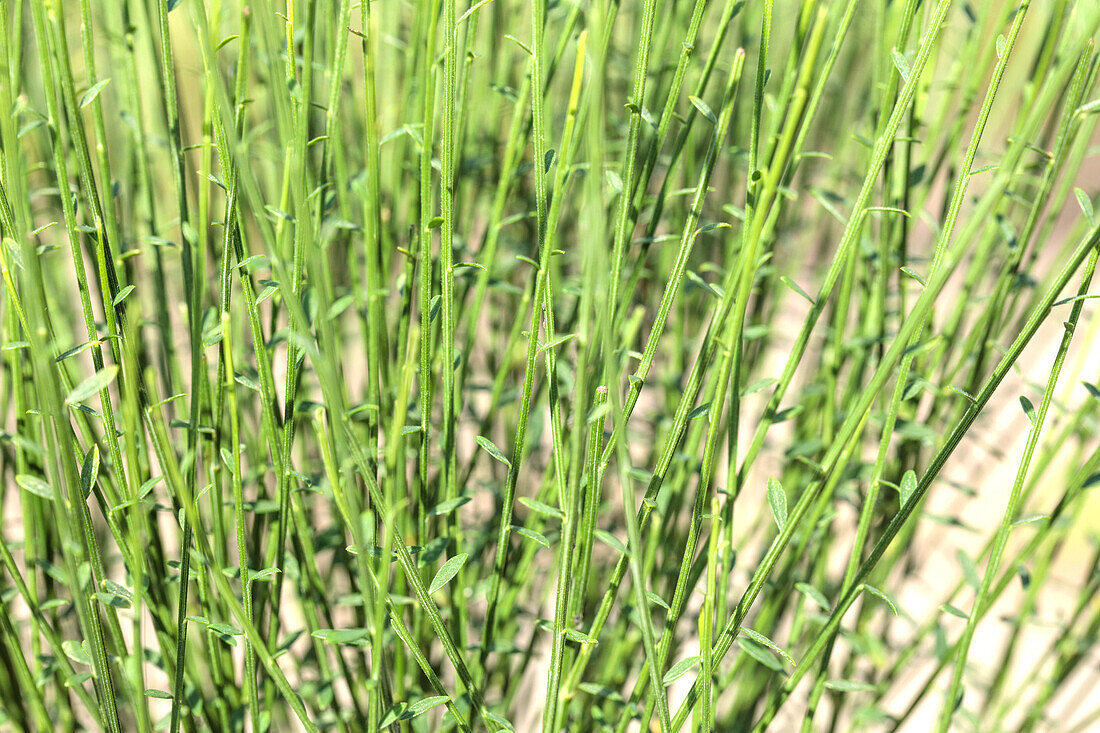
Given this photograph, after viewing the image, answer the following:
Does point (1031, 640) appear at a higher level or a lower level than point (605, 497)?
lower

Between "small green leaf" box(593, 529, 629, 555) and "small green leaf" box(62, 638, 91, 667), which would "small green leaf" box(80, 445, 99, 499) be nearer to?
"small green leaf" box(62, 638, 91, 667)

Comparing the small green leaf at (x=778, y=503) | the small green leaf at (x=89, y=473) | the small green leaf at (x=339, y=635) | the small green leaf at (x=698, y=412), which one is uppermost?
the small green leaf at (x=698, y=412)

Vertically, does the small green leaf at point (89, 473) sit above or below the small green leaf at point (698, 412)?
below

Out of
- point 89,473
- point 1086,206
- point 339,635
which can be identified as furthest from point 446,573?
point 1086,206

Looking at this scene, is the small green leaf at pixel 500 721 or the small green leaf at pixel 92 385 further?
the small green leaf at pixel 500 721

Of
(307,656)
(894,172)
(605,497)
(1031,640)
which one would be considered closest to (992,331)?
(894,172)

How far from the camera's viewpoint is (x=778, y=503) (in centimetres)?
36

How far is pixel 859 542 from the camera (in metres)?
0.41

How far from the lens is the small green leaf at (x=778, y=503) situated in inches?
14.1

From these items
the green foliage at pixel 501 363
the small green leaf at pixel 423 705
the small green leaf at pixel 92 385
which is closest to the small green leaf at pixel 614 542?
the green foliage at pixel 501 363

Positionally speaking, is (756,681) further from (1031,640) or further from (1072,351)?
(1072,351)

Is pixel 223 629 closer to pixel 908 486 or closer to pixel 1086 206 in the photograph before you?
pixel 908 486

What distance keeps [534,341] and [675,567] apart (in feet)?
0.89

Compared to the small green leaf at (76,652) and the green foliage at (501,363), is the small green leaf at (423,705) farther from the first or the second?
the small green leaf at (76,652)
